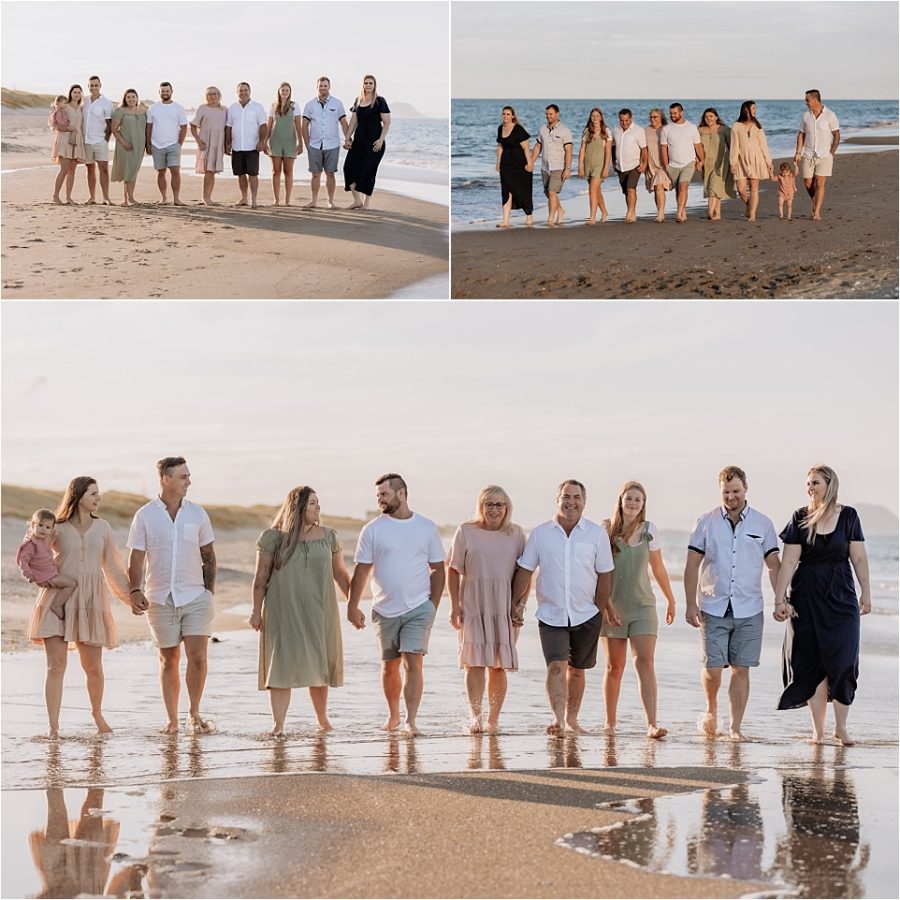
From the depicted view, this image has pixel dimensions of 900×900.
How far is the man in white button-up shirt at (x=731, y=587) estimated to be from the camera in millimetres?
8219

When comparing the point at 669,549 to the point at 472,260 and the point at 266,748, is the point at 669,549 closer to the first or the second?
the point at 472,260

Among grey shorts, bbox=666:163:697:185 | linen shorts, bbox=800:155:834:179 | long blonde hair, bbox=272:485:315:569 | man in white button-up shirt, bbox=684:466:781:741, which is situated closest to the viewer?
long blonde hair, bbox=272:485:315:569

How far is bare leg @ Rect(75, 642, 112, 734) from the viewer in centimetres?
836

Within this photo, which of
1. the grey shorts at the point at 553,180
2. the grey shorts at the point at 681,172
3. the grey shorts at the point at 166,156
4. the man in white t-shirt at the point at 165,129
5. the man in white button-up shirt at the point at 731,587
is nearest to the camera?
the man in white button-up shirt at the point at 731,587

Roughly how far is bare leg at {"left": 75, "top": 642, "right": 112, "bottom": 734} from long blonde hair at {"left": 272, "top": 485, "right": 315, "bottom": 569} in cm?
137

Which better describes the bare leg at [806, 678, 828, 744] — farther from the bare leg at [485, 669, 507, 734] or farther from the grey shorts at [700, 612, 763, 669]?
the bare leg at [485, 669, 507, 734]

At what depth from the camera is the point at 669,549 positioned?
124ft

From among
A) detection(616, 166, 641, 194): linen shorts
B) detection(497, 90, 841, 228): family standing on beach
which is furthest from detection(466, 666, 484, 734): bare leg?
detection(616, 166, 641, 194): linen shorts

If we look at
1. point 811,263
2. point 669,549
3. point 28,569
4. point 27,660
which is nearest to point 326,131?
point 811,263

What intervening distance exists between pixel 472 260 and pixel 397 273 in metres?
1.09

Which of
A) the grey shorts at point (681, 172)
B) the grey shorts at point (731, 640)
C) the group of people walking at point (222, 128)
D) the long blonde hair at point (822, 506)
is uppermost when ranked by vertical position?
the group of people walking at point (222, 128)

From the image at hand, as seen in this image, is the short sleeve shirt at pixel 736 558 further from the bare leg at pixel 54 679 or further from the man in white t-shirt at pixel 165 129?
the man in white t-shirt at pixel 165 129

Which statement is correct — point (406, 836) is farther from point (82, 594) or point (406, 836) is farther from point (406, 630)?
point (82, 594)

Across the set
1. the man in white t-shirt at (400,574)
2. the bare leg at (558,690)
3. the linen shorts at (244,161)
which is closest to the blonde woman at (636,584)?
the bare leg at (558,690)
